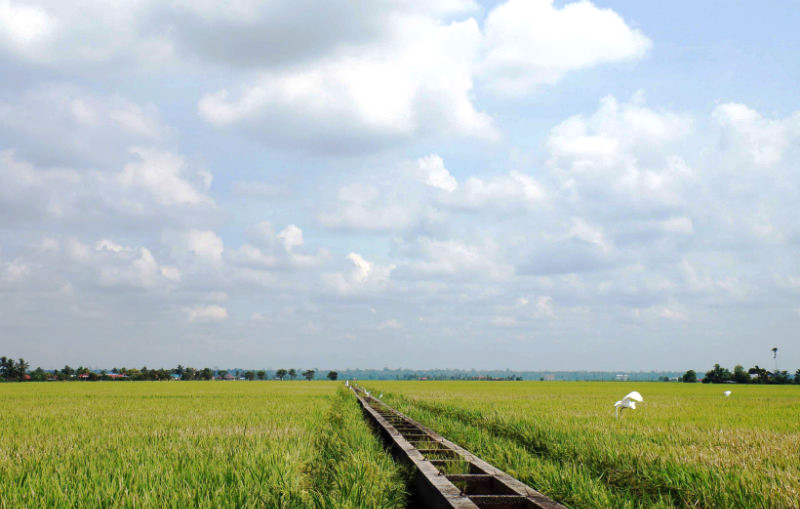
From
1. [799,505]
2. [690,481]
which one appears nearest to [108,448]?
[690,481]

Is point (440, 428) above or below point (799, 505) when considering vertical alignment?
below

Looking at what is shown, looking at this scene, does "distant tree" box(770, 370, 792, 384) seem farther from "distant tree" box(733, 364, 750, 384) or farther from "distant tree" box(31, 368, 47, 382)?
"distant tree" box(31, 368, 47, 382)

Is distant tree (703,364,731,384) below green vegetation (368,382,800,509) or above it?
below

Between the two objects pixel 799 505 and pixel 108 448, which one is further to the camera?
pixel 108 448

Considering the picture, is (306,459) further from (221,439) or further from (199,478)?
(221,439)

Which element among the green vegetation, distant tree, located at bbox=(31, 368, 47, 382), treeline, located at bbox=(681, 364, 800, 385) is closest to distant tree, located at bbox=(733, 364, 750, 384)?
treeline, located at bbox=(681, 364, 800, 385)

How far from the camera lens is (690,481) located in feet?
18.9

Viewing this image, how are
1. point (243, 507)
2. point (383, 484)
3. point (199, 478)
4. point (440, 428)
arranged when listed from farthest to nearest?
point (440, 428), point (383, 484), point (199, 478), point (243, 507)

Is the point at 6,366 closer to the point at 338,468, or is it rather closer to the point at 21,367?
the point at 21,367

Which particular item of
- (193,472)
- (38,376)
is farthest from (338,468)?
(38,376)

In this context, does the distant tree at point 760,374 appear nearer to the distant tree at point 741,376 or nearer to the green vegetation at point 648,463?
the distant tree at point 741,376

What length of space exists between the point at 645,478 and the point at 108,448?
763 cm

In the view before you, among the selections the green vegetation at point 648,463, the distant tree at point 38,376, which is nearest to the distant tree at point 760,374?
the green vegetation at point 648,463

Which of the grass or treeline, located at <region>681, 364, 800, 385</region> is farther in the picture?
treeline, located at <region>681, 364, 800, 385</region>
